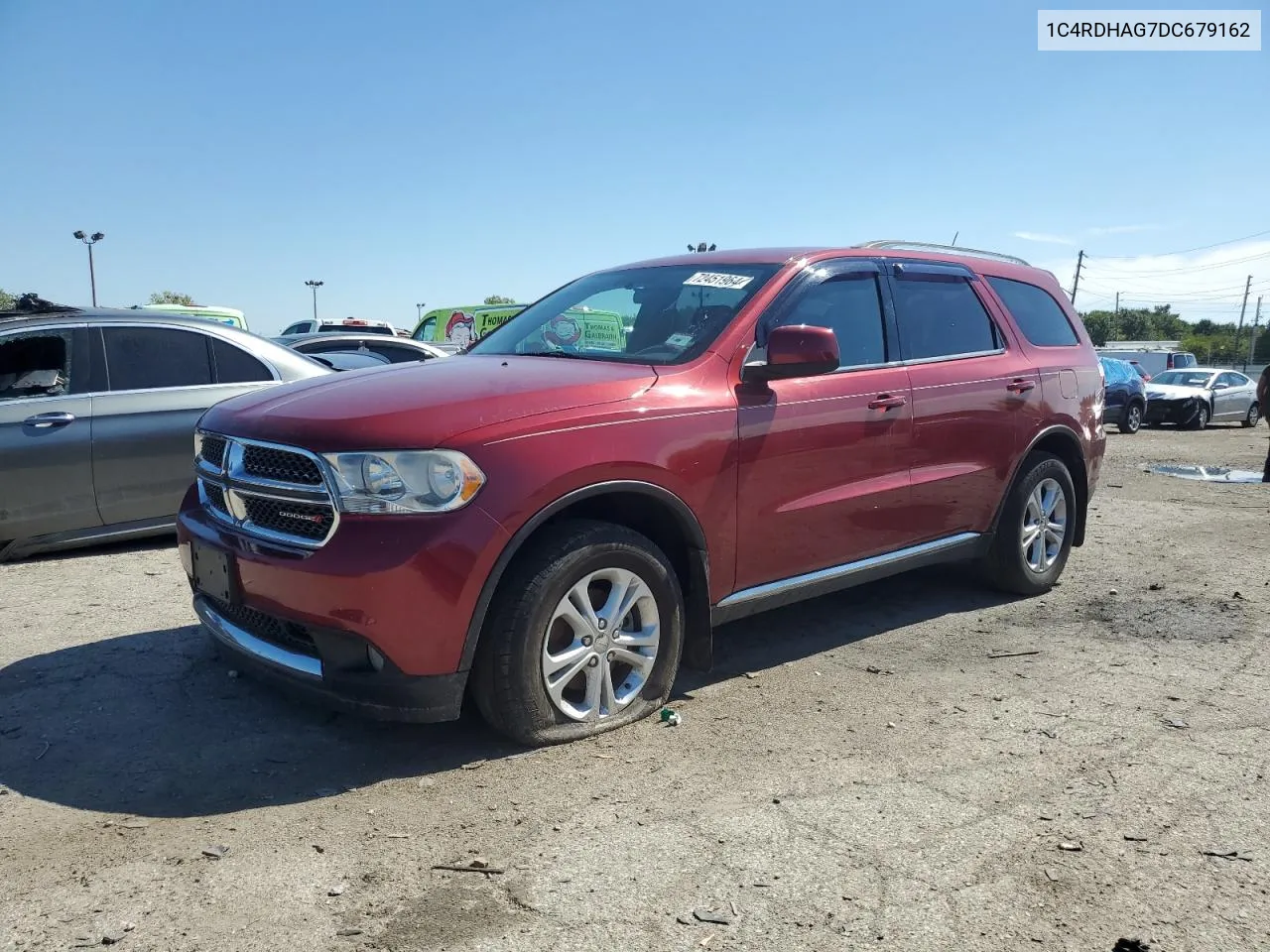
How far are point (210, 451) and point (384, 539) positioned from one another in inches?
45.6

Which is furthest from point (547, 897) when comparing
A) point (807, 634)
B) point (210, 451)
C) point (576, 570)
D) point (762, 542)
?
point (807, 634)

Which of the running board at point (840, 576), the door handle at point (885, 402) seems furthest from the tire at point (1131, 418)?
the door handle at point (885, 402)

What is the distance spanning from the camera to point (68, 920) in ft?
8.00

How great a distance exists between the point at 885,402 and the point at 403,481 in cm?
239

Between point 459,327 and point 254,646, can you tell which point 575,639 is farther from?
point 459,327

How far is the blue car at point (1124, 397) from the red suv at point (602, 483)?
17.0 meters

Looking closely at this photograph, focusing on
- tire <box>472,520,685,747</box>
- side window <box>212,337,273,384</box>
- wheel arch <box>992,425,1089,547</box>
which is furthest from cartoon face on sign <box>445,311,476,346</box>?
tire <box>472,520,685,747</box>

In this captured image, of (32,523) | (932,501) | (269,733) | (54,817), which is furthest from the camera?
(32,523)

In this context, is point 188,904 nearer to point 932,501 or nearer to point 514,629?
point 514,629

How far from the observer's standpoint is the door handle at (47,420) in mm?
5812

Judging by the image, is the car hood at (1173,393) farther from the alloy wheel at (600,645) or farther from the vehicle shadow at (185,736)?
the alloy wheel at (600,645)

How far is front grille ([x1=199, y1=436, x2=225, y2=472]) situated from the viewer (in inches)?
143

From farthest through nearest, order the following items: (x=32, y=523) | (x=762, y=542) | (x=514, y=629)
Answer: (x=32, y=523), (x=762, y=542), (x=514, y=629)

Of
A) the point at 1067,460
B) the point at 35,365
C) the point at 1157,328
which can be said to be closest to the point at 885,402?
the point at 1067,460
